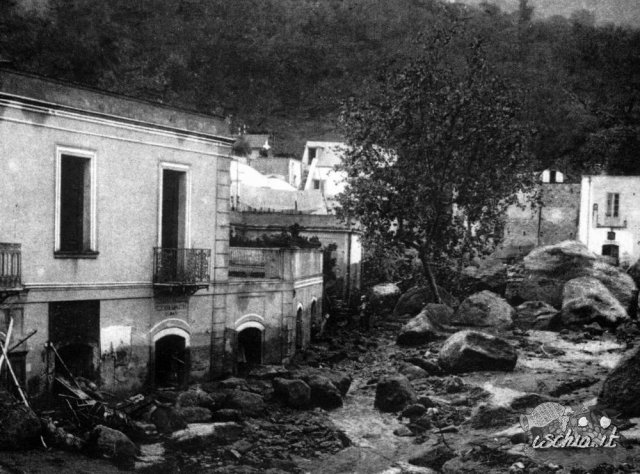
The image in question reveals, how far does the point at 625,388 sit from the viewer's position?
540 inches

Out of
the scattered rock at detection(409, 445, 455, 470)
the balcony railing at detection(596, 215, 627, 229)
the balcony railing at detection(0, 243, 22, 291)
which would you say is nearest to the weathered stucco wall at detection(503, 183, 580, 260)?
the balcony railing at detection(596, 215, 627, 229)

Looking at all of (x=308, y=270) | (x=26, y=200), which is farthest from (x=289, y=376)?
(x=26, y=200)

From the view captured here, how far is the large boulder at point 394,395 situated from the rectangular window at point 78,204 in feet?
28.5

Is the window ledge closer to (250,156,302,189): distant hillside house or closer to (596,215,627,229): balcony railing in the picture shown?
(596,215,627,229): balcony railing

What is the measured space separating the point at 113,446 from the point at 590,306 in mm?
22455

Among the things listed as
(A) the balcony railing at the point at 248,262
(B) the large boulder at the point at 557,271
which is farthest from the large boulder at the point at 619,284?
(A) the balcony railing at the point at 248,262

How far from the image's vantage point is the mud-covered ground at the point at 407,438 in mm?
12078

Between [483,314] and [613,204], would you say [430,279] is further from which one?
[613,204]

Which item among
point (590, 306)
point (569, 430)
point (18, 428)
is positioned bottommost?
point (18, 428)

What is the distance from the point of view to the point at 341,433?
1619cm

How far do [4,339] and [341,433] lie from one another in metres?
8.13

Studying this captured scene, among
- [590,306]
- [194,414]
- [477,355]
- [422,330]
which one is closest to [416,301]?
[422,330]

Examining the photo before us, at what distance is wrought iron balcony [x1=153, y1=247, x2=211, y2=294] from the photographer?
18.0m

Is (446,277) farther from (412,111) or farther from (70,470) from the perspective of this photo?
(70,470)
